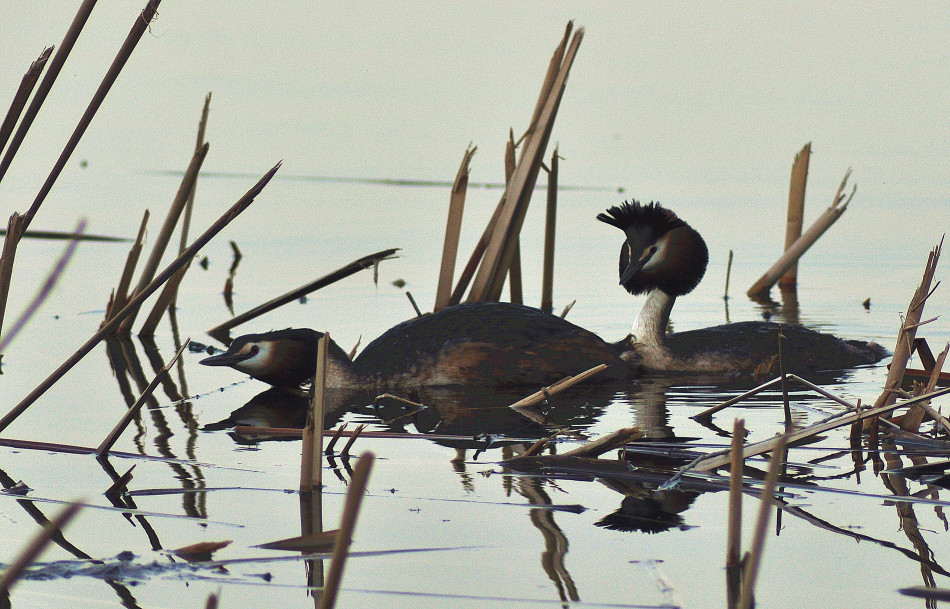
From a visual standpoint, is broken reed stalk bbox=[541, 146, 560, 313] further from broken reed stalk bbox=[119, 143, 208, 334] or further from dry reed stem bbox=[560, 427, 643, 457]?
dry reed stem bbox=[560, 427, 643, 457]

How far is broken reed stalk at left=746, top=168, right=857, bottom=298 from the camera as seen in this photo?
10.7 metres

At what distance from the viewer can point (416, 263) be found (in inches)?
506

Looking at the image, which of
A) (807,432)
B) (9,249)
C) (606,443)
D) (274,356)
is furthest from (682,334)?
(9,249)

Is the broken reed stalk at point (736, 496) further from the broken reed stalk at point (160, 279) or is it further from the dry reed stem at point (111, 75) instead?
the dry reed stem at point (111, 75)

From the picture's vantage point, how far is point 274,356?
7469 millimetres

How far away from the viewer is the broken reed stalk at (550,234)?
930 cm

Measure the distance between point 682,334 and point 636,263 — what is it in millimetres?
532

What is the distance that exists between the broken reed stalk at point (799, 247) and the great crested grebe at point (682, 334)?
2366 millimetres

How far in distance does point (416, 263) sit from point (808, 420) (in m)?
7.04

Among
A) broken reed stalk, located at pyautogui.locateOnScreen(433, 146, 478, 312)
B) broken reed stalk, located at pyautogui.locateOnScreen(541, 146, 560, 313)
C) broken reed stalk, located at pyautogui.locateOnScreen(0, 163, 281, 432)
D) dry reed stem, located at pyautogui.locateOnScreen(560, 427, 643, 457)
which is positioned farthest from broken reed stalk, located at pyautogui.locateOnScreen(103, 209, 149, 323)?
dry reed stem, located at pyautogui.locateOnScreen(560, 427, 643, 457)

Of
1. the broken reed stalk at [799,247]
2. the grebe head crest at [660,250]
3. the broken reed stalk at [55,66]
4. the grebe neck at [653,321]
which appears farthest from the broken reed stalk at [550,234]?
the broken reed stalk at [55,66]

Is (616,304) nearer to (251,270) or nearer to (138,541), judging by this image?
(251,270)

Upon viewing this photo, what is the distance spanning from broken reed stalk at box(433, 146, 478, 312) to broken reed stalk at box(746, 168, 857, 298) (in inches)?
129

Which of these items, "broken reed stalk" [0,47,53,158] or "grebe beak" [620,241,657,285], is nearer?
"broken reed stalk" [0,47,53,158]
